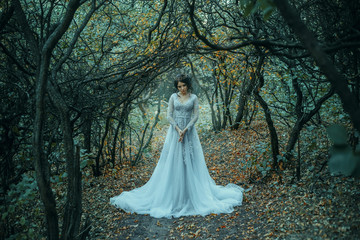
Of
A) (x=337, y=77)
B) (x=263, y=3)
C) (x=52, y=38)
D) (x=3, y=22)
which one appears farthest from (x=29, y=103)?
(x=337, y=77)

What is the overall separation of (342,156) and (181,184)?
3982 millimetres

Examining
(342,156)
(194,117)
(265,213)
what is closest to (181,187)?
(194,117)

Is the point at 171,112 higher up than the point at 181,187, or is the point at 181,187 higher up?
the point at 171,112

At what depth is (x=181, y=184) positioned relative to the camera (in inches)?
205

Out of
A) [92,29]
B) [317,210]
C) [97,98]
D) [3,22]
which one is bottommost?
[317,210]

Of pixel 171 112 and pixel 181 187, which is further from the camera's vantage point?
pixel 171 112

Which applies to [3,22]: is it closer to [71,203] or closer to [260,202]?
[71,203]

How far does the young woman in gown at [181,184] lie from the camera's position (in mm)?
4867

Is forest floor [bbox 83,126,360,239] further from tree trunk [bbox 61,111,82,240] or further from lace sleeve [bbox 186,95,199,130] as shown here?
lace sleeve [bbox 186,95,199,130]

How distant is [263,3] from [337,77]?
63 cm

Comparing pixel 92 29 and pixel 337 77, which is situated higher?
pixel 92 29

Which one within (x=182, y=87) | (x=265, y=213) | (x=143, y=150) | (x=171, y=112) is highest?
(x=182, y=87)

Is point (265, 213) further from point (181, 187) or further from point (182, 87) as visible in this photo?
point (182, 87)

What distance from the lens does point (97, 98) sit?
4.91 metres
